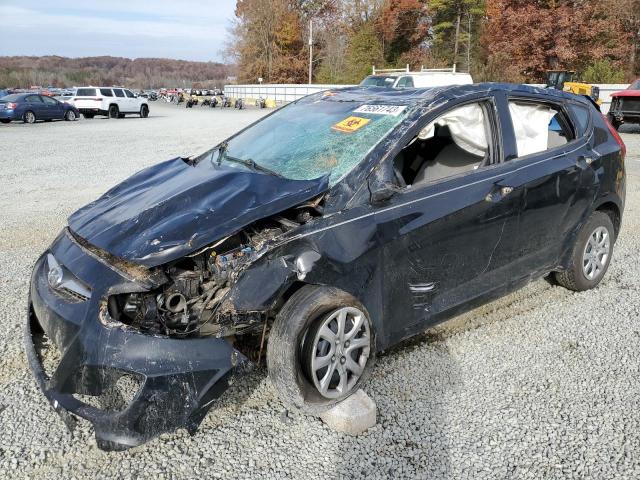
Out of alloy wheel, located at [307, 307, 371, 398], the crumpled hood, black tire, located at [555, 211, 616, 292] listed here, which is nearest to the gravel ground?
black tire, located at [555, 211, 616, 292]

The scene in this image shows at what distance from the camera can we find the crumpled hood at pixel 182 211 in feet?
8.96

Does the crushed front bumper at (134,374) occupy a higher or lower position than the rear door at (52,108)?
lower

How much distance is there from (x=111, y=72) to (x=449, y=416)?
14241 centimetres

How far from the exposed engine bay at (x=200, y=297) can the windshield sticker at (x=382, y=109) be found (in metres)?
1.07

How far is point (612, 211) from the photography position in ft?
15.3

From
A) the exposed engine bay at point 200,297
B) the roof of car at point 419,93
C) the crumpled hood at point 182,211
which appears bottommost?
the exposed engine bay at point 200,297

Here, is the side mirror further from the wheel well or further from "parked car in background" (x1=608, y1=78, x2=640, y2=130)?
"parked car in background" (x1=608, y1=78, x2=640, y2=130)

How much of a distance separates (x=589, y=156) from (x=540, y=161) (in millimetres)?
642

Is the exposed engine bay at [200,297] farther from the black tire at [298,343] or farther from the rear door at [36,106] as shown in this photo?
the rear door at [36,106]

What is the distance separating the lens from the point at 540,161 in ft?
12.8

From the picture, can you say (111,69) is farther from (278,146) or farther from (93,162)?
(278,146)

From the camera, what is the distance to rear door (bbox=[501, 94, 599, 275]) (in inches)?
149

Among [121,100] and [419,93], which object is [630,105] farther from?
[121,100]

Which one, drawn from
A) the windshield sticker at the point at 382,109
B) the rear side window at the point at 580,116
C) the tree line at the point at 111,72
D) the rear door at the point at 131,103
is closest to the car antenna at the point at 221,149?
the windshield sticker at the point at 382,109
